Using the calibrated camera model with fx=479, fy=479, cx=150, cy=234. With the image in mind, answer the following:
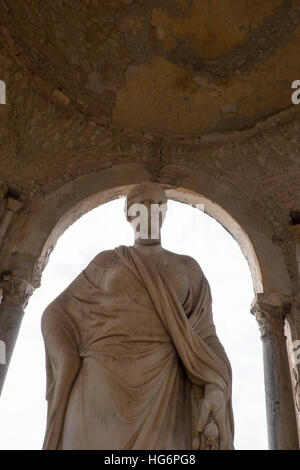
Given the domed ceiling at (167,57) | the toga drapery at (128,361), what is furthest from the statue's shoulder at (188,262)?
the domed ceiling at (167,57)

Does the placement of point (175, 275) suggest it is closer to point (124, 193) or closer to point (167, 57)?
point (124, 193)

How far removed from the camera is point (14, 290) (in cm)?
477

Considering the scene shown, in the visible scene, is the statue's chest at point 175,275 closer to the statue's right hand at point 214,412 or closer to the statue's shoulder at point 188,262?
the statue's shoulder at point 188,262

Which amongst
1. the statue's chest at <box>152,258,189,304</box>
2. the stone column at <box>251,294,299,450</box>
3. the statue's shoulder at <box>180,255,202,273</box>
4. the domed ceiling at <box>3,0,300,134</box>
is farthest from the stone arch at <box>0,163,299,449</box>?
the statue's chest at <box>152,258,189,304</box>

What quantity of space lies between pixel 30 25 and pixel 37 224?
240cm

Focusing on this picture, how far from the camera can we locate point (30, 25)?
18.7 feet

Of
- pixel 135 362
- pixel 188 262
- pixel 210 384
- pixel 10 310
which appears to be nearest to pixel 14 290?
pixel 10 310

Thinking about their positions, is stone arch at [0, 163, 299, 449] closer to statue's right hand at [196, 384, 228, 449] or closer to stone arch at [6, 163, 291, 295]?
stone arch at [6, 163, 291, 295]

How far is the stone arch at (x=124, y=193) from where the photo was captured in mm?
5062

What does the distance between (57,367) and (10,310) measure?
2.39m

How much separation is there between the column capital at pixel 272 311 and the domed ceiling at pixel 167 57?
2517 millimetres

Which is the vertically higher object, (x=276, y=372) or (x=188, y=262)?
(x=188, y=262)

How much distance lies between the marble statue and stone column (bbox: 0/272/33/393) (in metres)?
1.92

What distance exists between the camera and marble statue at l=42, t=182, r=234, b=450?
2.19 meters
